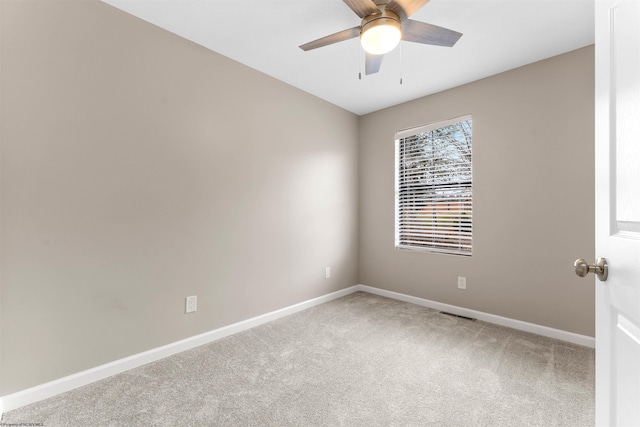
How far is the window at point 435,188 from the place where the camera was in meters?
3.13

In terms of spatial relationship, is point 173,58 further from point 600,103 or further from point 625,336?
point 625,336

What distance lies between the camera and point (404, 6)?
1585mm

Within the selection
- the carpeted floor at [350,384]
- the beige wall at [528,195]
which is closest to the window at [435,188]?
the beige wall at [528,195]

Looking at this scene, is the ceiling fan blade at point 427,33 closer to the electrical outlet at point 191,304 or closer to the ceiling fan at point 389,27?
the ceiling fan at point 389,27

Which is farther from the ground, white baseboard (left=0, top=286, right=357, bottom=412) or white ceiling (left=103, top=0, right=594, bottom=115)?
white ceiling (left=103, top=0, right=594, bottom=115)

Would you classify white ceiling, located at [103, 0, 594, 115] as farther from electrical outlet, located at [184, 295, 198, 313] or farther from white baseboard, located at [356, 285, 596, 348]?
white baseboard, located at [356, 285, 596, 348]

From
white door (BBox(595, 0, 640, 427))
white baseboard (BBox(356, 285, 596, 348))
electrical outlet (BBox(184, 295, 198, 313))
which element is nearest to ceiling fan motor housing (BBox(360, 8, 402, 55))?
white door (BBox(595, 0, 640, 427))

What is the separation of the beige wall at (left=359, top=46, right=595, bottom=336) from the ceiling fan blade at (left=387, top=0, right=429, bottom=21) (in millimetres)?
1714

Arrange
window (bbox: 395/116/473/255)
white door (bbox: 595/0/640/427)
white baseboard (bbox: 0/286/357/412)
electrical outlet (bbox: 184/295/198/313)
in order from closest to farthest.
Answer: white door (bbox: 595/0/640/427)
white baseboard (bbox: 0/286/357/412)
electrical outlet (bbox: 184/295/198/313)
window (bbox: 395/116/473/255)

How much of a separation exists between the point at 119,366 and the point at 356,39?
2.94m

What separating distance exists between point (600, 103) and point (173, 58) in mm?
2550

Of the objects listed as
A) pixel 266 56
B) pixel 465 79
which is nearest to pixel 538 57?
pixel 465 79

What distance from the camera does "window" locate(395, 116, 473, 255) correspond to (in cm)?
313

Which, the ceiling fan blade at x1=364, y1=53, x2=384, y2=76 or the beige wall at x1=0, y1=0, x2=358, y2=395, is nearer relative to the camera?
the beige wall at x1=0, y1=0, x2=358, y2=395
